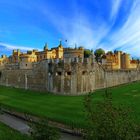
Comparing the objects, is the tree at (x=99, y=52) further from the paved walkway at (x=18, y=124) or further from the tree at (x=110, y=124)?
the tree at (x=110, y=124)

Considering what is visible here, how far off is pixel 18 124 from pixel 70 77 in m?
20.4

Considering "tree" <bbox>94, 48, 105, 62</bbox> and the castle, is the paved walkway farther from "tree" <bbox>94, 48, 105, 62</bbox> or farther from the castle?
"tree" <bbox>94, 48, 105, 62</bbox>

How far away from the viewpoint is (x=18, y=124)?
90.3 feet

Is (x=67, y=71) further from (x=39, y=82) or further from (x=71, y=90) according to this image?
(x=39, y=82)

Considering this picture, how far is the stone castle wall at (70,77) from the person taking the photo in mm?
46875

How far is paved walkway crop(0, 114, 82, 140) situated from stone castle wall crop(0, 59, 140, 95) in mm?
16515

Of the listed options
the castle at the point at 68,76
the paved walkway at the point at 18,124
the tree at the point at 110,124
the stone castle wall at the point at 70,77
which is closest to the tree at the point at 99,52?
the castle at the point at 68,76

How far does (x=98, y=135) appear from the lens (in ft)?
38.5

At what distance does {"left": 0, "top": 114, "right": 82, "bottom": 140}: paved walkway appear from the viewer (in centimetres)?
2224

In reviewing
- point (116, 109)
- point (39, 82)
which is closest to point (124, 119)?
point (116, 109)

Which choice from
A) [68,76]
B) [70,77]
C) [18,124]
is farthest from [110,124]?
[68,76]

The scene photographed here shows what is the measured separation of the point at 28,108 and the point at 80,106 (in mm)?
6048

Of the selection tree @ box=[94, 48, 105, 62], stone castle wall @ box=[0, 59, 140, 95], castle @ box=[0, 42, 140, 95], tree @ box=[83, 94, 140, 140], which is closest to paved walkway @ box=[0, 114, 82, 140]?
tree @ box=[83, 94, 140, 140]

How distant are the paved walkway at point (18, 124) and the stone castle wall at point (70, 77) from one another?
650 inches
